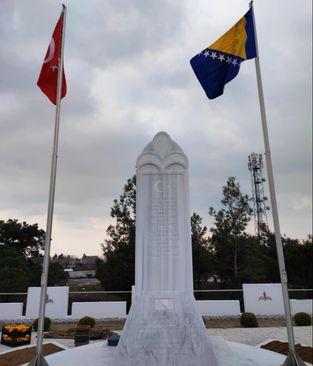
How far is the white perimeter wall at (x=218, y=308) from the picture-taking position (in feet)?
60.4

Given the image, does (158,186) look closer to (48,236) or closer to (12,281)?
(48,236)

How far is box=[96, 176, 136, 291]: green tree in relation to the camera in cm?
2539

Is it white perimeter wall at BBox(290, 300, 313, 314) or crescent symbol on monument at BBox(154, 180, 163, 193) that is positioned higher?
crescent symbol on monument at BBox(154, 180, 163, 193)

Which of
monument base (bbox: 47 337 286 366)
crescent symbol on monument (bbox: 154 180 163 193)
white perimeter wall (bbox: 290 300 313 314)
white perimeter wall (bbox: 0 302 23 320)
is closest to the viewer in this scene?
monument base (bbox: 47 337 286 366)

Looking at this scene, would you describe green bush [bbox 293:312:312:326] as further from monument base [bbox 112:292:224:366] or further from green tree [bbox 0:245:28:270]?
green tree [bbox 0:245:28:270]

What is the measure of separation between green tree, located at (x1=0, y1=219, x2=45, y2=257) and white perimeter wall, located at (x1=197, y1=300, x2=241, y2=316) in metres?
24.8

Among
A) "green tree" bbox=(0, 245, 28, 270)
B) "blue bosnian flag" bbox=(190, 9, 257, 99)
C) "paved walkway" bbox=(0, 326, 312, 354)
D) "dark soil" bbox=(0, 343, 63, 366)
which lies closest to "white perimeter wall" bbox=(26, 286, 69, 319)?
"paved walkway" bbox=(0, 326, 312, 354)

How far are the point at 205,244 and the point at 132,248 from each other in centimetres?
743

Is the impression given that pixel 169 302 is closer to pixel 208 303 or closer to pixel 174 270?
pixel 174 270

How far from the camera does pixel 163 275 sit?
7.79m

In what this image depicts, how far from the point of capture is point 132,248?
2592cm

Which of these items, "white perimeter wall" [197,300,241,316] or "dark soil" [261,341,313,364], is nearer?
"dark soil" [261,341,313,364]

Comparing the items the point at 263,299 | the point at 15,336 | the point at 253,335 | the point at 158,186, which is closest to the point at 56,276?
the point at 263,299

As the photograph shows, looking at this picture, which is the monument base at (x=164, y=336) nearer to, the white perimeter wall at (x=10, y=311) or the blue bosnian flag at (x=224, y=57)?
the blue bosnian flag at (x=224, y=57)
